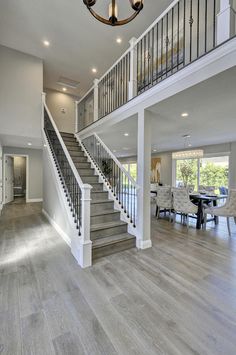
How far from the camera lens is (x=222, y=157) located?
7273 millimetres

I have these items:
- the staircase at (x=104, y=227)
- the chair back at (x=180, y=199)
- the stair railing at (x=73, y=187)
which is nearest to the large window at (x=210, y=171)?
the chair back at (x=180, y=199)

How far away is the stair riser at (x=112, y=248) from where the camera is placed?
2811mm

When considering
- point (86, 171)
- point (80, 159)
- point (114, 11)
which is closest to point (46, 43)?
point (80, 159)

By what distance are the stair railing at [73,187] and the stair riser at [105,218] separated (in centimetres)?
48

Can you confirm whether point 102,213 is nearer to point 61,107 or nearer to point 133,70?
point 133,70

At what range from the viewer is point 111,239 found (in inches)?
123

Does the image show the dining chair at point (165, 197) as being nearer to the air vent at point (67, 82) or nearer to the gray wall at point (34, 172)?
the air vent at point (67, 82)

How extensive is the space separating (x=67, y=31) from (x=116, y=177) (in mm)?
4004

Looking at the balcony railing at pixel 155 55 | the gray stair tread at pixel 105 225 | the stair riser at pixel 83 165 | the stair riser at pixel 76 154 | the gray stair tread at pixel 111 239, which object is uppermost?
the balcony railing at pixel 155 55

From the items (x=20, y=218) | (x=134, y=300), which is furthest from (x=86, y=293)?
(x=20, y=218)

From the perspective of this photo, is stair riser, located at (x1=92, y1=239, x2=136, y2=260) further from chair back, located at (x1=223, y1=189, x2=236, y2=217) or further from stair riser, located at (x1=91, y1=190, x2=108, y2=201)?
chair back, located at (x1=223, y1=189, x2=236, y2=217)

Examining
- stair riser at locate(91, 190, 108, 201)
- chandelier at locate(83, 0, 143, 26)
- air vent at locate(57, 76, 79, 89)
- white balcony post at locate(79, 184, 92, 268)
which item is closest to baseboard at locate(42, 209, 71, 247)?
white balcony post at locate(79, 184, 92, 268)

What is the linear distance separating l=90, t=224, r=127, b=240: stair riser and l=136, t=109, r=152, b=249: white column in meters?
0.37

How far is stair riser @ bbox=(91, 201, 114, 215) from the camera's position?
144 inches
